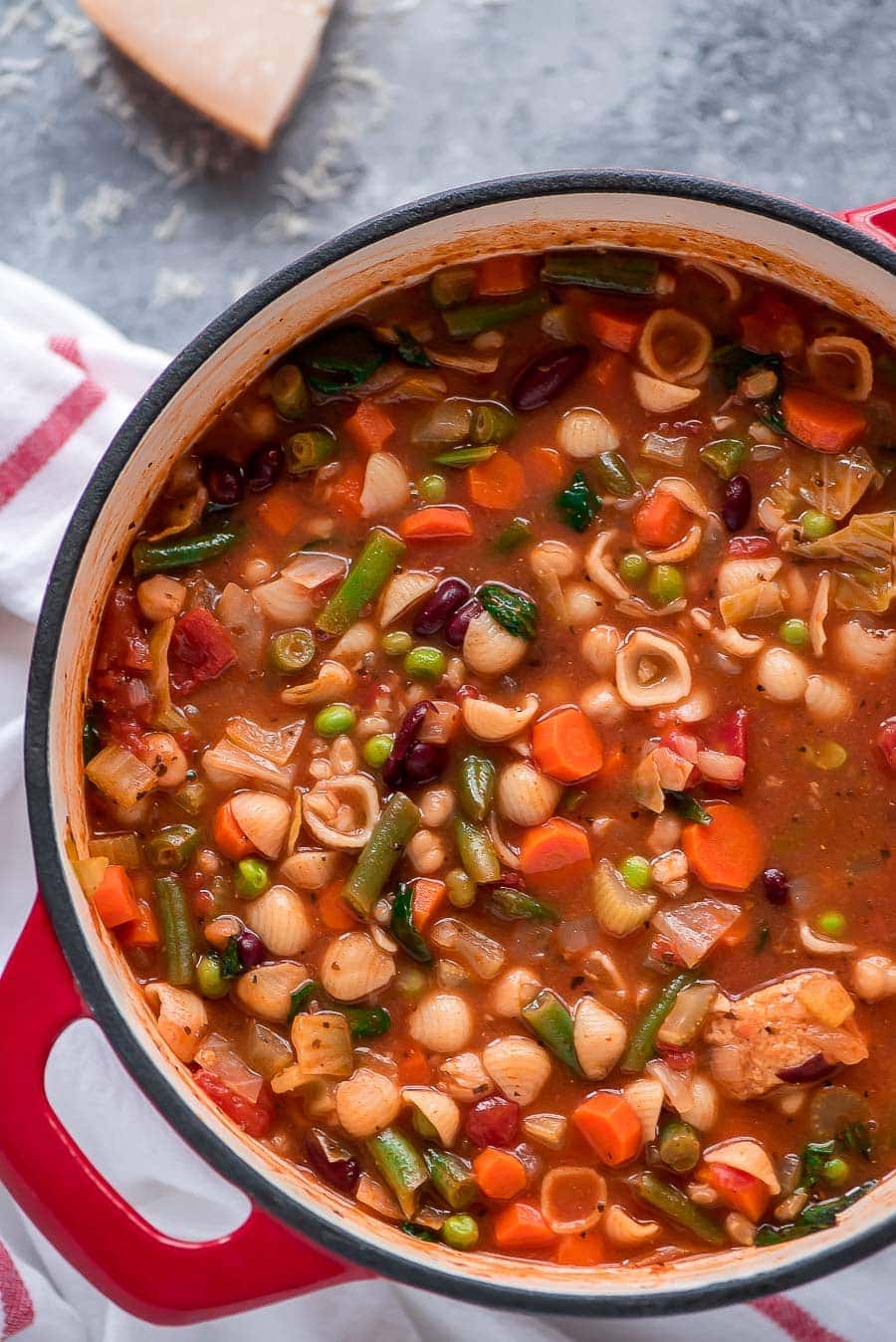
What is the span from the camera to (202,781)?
2.93m

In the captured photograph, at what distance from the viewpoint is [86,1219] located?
105 inches

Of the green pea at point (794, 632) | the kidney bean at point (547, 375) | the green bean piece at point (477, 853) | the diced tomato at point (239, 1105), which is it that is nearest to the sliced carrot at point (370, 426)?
the kidney bean at point (547, 375)

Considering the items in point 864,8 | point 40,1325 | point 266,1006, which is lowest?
point 40,1325

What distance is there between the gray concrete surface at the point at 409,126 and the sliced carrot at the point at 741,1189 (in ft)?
7.69

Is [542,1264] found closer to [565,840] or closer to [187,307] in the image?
[565,840]

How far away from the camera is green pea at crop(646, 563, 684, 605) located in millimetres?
2871

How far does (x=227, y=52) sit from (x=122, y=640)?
1.66 metres

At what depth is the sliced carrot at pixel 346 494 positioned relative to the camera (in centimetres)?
292

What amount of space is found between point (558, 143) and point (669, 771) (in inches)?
68.3

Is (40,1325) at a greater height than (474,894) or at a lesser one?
lesser

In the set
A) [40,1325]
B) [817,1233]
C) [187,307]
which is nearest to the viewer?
[817,1233]

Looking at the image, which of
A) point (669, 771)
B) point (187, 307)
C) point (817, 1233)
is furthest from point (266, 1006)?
point (187, 307)

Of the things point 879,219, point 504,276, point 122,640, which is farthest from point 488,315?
point 122,640

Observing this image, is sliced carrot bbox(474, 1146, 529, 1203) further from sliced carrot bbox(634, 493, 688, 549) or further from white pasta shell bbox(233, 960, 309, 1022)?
sliced carrot bbox(634, 493, 688, 549)
